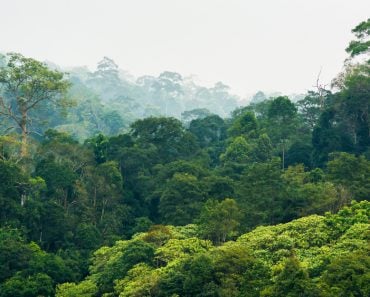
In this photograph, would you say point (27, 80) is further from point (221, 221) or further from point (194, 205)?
point (221, 221)

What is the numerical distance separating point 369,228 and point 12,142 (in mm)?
19536

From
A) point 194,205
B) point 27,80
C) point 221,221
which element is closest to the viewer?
point 221,221

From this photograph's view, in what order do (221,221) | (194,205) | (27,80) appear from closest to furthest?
(221,221), (194,205), (27,80)

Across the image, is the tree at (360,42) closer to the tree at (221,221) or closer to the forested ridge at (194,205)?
the forested ridge at (194,205)

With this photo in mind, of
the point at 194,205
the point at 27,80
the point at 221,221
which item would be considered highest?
the point at 27,80

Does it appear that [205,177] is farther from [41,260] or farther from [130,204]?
[41,260]

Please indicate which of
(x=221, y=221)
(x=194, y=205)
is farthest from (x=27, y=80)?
(x=221, y=221)

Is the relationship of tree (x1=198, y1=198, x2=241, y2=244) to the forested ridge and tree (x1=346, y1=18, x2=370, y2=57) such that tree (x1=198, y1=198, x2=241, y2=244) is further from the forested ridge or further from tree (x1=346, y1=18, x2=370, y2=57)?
tree (x1=346, y1=18, x2=370, y2=57)

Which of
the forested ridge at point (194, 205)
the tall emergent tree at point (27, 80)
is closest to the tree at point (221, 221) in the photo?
the forested ridge at point (194, 205)

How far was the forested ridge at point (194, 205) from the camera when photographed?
74.0 feet

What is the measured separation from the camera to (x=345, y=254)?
21.2 meters

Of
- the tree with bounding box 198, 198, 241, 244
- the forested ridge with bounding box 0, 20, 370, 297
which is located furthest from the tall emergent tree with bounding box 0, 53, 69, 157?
the tree with bounding box 198, 198, 241, 244

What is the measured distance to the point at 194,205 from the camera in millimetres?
32406

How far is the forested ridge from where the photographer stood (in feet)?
74.0
